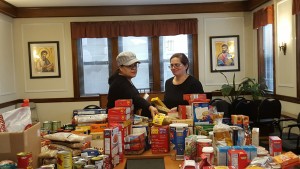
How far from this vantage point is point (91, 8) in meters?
6.45

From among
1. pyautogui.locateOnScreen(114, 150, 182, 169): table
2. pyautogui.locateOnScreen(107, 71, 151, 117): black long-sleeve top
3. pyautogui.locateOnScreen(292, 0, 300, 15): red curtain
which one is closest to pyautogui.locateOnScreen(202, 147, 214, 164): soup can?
pyautogui.locateOnScreen(114, 150, 182, 169): table

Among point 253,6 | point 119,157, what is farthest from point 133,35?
point 119,157

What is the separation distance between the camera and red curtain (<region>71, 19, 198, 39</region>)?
21.0ft

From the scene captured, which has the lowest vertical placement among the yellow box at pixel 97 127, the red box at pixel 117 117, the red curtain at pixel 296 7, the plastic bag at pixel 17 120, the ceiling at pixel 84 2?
the yellow box at pixel 97 127

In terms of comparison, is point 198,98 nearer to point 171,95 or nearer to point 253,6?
point 171,95

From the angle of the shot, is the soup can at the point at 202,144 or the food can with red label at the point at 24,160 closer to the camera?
the food can with red label at the point at 24,160

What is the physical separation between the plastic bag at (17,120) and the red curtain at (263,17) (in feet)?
16.0

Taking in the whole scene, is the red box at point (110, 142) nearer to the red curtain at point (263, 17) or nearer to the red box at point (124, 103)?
the red box at point (124, 103)

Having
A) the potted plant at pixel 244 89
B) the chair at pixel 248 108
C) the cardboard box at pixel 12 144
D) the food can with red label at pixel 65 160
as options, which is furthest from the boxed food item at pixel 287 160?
the potted plant at pixel 244 89

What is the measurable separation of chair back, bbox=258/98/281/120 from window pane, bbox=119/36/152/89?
265cm

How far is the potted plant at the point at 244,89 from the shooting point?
18.7 ft

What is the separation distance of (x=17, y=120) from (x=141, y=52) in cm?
505

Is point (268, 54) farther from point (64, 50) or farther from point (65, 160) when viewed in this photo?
point (65, 160)

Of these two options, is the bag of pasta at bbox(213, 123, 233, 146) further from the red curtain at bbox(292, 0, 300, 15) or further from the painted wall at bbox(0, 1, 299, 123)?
the painted wall at bbox(0, 1, 299, 123)
